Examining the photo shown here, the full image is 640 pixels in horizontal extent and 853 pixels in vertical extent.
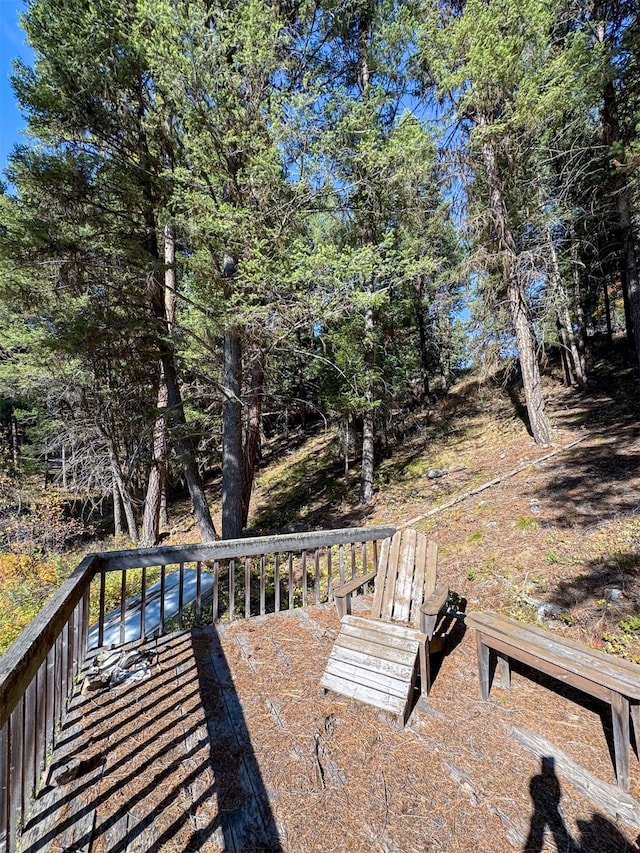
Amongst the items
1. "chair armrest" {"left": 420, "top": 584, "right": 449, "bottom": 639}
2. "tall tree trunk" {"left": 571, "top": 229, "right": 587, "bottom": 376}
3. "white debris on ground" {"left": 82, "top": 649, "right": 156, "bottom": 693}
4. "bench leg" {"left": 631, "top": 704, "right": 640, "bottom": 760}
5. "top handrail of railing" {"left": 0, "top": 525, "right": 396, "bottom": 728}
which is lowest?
"bench leg" {"left": 631, "top": 704, "right": 640, "bottom": 760}

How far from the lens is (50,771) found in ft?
6.85

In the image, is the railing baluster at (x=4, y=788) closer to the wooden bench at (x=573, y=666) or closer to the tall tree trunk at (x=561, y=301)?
the wooden bench at (x=573, y=666)

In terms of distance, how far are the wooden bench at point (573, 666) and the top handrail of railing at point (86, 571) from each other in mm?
1668

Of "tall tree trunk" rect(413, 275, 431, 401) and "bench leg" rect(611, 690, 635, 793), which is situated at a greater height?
"tall tree trunk" rect(413, 275, 431, 401)

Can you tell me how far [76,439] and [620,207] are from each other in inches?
480

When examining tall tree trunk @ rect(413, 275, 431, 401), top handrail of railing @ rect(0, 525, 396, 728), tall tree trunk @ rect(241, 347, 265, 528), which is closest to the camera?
top handrail of railing @ rect(0, 525, 396, 728)

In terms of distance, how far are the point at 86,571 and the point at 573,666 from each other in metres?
3.26

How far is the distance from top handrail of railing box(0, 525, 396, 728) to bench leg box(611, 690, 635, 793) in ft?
8.40

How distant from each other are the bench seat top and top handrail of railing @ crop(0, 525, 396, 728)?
1666 millimetres

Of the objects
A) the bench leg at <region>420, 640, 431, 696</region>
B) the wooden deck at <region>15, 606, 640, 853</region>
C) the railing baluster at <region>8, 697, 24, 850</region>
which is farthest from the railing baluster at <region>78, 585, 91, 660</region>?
the bench leg at <region>420, 640, 431, 696</region>

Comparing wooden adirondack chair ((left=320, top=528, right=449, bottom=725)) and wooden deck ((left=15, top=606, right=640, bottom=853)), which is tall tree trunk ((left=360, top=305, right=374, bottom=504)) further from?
wooden deck ((left=15, top=606, right=640, bottom=853))

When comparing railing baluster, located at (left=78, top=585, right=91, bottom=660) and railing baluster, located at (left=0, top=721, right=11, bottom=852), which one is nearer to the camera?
railing baluster, located at (left=0, top=721, right=11, bottom=852)

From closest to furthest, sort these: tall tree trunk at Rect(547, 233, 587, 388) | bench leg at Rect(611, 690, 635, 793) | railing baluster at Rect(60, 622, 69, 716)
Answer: bench leg at Rect(611, 690, 635, 793) → railing baluster at Rect(60, 622, 69, 716) → tall tree trunk at Rect(547, 233, 587, 388)

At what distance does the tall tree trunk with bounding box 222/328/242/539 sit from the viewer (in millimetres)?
6395
